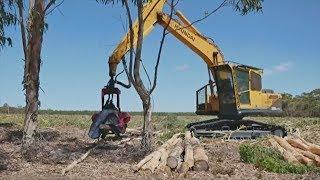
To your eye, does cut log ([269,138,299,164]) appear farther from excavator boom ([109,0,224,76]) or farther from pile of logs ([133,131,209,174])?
excavator boom ([109,0,224,76])

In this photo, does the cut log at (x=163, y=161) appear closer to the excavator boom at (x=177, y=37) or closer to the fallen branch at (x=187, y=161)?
the fallen branch at (x=187, y=161)

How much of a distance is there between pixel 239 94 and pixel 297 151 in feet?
18.8

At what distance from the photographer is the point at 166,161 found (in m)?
14.2

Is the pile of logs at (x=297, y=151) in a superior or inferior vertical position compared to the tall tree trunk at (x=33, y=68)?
Answer: inferior

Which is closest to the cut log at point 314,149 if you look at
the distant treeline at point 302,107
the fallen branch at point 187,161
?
the fallen branch at point 187,161

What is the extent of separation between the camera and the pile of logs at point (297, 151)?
15459 millimetres

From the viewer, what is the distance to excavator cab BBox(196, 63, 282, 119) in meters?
21.9

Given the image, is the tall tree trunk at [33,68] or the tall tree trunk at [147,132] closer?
the tall tree trunk at [147,132]

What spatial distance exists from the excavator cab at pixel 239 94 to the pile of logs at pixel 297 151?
389cm

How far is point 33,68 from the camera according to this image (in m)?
17.7

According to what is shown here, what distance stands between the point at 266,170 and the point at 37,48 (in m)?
7.78

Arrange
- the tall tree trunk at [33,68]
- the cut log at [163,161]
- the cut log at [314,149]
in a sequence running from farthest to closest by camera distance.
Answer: the tall tree trunk at [33,68] → the cut log at [314,149] → the cut log at [163,161]

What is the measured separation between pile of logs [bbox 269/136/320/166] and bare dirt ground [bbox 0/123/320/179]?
1259 mm

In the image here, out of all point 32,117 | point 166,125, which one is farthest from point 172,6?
point 166,125
